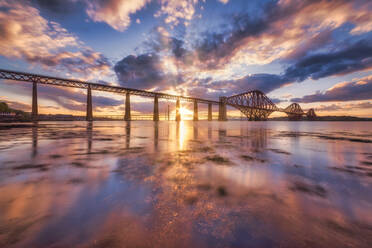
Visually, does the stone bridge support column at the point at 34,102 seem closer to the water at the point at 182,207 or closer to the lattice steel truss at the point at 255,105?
the water at the point at 182,207

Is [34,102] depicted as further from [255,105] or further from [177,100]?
[255,105]

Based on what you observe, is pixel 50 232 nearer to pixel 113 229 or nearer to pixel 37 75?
pixel 113 229

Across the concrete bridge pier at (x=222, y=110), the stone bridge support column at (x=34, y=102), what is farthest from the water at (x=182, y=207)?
the concrete bridge pier at (x=222, y=110)

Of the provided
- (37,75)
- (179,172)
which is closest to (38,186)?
(179,172)

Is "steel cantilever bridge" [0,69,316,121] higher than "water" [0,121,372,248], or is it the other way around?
"steel cantilever bridge" [0,69,316,121]

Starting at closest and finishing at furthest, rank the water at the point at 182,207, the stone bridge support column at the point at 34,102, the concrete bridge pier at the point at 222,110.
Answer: the water at the point at 182,207
the stone bridge support column at the point at 34,102
the concrete bridge pier at the point at 222,110

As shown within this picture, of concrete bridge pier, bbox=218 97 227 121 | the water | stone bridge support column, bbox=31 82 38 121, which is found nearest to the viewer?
the water

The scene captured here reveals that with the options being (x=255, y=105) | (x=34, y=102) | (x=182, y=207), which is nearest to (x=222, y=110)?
(x=255, y=105)

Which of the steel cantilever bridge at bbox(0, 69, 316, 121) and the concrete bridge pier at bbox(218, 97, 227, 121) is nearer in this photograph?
the steel cantilever bridge at bbox(0, 69, 316, 121)

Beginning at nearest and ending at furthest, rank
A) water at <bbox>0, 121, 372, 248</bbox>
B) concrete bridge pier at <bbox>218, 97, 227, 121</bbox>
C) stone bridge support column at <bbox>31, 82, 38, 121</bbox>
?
water at <bbox>0, 121, 372, 248</bbox>
stone bridge support column at <bbox>31, 82, 38, 121</bbox>
concrete bridge pier at <bbox>218, 97, 227, 121</bbox>

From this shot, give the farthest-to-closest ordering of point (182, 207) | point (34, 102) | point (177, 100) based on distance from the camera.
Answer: point (177, 100), point (34, 102), point (182, 207)

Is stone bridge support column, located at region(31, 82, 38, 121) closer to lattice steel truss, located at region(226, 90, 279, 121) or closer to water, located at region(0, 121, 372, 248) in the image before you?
water, located at region(0, 121, 372, 248)

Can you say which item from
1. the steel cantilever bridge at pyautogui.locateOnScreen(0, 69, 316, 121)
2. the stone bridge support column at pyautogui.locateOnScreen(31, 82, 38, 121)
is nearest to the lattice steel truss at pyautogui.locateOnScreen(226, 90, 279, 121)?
the steel cantilever bridge at pyautogui.locateOnScreen(0, 69, 316, 121)

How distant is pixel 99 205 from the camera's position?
2.23m
